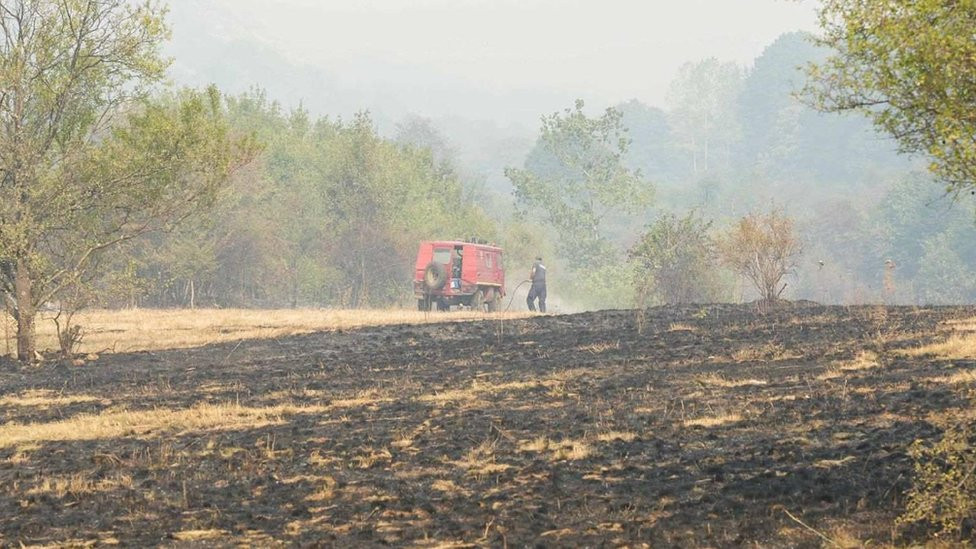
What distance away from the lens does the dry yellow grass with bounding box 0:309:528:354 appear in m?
32.9

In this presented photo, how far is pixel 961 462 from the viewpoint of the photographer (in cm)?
1115

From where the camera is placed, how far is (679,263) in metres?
49.2

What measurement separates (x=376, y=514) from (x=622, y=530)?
2.42m

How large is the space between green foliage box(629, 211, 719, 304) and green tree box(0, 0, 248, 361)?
77.2 ft

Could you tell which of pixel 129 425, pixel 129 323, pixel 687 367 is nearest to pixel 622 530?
pixel 129 425

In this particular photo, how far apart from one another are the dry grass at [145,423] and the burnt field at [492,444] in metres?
0.06

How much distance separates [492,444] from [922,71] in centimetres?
665

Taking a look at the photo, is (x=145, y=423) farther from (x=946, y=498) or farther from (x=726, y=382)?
(x=946, y=498)

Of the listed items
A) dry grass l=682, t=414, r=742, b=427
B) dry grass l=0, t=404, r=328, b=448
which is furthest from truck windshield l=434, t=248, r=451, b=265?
dry grass l=682, t=414, r=742, b=427

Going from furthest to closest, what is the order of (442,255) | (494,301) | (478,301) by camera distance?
(494,301) < (478,301) < (442,255)

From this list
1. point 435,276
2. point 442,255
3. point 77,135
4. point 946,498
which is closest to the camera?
point 946,498

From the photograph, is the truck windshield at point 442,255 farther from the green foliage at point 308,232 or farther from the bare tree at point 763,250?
the bare tree at point 763,250

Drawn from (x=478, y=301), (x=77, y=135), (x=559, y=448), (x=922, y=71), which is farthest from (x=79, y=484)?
(x=478, y=301)

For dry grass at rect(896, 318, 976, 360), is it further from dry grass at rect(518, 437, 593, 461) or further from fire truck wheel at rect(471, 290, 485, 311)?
fire truck wheel at rect(471, 290, 485, 311)
